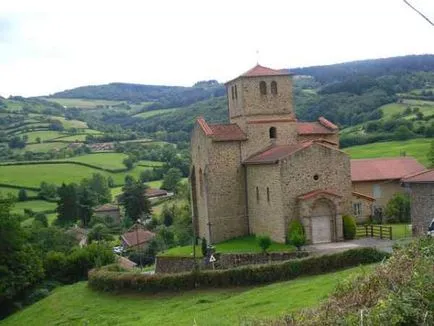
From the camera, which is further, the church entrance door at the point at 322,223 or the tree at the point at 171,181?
the tree at the point at 171,181

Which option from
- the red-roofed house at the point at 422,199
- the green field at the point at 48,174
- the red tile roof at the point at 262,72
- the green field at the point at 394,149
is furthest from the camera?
the green field at the point at 48,174

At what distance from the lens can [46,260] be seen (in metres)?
47.6

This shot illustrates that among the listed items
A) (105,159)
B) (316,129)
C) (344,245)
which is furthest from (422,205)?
(105,159)

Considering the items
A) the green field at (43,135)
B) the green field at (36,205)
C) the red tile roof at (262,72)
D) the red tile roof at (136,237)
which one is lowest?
the red tile roof at (136,237)

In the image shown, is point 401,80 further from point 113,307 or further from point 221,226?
point 113,307

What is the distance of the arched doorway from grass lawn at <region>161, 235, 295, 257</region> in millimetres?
2095

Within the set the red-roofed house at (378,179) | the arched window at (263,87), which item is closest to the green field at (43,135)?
the red-roofed house at (378,179)

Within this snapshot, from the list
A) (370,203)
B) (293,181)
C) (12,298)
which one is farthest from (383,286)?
(12,298)

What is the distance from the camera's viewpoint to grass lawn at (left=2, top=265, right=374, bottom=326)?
2125 centimetres

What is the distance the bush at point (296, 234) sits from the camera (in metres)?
34.0

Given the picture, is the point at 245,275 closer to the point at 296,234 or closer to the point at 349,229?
the point at 296,234

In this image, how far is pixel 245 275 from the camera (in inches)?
1190

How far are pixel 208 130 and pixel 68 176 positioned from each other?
75742 mm

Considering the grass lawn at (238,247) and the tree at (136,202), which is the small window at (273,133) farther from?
the tree at (136,202)
